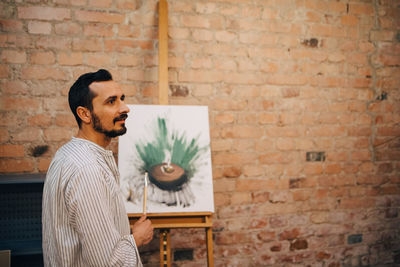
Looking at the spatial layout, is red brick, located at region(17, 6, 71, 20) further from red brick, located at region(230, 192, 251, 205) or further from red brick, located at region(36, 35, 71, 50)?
red brick, located at region(230, 192, 251, 205)

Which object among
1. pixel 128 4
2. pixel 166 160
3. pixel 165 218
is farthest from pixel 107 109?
pixel 128 4

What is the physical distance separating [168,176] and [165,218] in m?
0.22

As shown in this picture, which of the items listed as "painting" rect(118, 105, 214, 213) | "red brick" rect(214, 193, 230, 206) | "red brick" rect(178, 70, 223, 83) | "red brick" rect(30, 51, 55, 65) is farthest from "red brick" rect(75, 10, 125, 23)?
"red brick" rect(214, 193, 230, 206)

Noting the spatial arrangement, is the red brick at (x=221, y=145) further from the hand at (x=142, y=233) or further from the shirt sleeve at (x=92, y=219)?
the shirt sleeve at (x=92, y=219)

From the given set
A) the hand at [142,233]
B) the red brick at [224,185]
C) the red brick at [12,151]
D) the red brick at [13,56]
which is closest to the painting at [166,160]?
the hand at [142,233]

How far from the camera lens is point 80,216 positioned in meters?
0.89

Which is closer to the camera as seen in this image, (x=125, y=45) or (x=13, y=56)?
(x=13, y=56)

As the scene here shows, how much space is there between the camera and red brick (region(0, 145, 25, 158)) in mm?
1635

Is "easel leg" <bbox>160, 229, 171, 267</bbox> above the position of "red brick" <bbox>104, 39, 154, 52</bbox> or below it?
below

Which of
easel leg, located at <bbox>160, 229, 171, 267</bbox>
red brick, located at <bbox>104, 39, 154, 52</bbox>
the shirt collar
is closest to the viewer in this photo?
the shirt collar

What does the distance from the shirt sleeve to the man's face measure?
0.67 feet

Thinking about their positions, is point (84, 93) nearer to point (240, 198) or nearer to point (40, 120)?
point (40, 120)

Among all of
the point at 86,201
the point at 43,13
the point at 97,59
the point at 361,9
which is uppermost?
the point at 361,9

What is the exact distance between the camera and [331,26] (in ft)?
6.51
